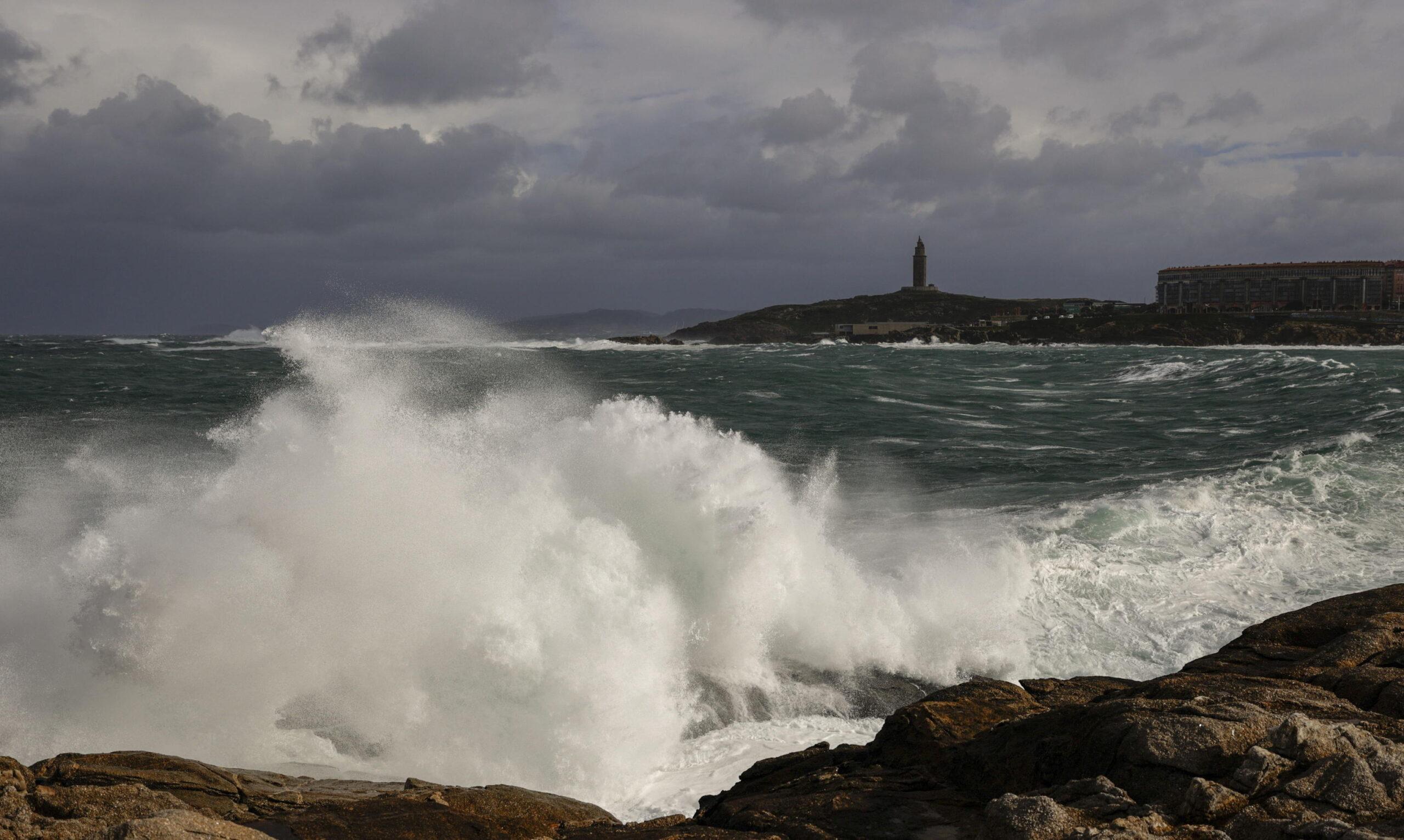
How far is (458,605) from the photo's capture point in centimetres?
853

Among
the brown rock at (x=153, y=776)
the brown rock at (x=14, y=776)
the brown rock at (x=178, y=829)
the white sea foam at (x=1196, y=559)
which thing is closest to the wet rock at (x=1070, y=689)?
the white sea foam at (x=1196, y=559)

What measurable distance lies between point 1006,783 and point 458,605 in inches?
223

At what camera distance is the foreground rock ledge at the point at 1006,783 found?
3393 millimetres

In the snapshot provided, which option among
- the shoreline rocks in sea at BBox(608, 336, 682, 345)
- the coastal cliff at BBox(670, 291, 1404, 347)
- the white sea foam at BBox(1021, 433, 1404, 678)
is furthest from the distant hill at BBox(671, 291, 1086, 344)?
the white sea foam at BBox(1021, 433, 1404, 678)

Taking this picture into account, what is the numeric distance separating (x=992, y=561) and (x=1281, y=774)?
27.0 ft

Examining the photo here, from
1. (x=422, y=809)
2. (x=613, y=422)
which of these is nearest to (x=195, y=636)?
(x=422, y=809)

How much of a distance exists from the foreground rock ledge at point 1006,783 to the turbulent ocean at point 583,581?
212 cm

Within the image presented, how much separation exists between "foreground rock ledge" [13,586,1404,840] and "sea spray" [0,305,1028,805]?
210 centimetres

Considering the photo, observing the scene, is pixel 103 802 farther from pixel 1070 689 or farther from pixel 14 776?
pixel 1070 689

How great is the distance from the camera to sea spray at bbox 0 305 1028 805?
7328 millimetres

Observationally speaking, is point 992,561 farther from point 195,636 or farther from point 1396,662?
point 195,636

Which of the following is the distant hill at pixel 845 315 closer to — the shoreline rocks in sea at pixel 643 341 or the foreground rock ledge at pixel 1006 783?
the shoreline rocks in sea at pixel 643 341

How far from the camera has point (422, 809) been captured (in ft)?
15.4

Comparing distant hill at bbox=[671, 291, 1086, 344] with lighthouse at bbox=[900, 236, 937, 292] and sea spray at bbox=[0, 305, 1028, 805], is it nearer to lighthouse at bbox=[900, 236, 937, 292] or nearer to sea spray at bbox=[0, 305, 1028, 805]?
lighthouse at bbox=[900, 236, 937, 292]
